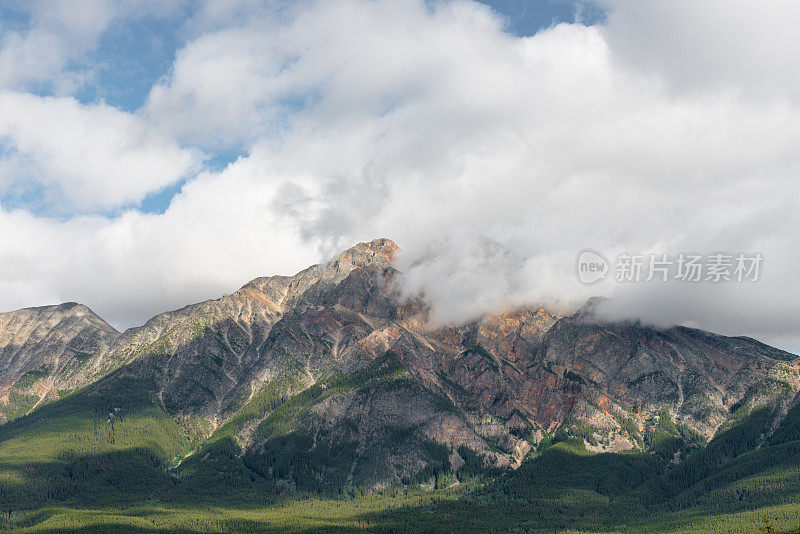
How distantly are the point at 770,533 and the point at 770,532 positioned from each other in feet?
0.66

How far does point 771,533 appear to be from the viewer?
142250 millimetres

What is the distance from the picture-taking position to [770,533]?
5536 inches

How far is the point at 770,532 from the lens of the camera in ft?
462

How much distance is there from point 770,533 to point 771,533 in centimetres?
200

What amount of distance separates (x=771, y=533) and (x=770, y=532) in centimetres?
192
